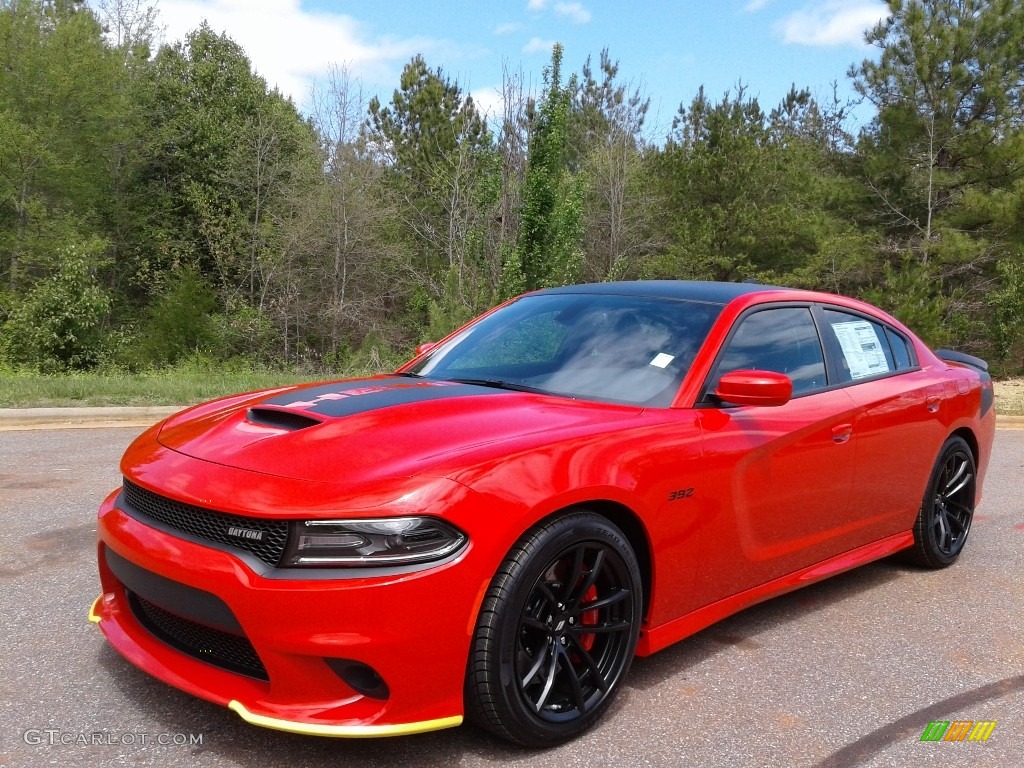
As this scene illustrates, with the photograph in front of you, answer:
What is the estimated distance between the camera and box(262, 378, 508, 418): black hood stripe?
124 inches

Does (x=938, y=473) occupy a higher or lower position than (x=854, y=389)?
lower

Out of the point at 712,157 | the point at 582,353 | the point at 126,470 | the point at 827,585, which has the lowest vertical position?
the point at 827,585

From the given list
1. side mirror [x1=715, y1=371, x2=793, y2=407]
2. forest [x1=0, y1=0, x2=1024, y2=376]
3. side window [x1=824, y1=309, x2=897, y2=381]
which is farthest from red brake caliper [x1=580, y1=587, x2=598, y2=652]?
forest [x1=0, y1=0, x2=1024, y2=376]

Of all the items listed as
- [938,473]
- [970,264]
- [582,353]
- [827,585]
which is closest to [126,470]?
[582,353]

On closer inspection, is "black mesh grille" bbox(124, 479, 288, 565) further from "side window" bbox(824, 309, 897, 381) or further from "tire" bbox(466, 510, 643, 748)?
"side window" bbox(824, 309, 897, 381)

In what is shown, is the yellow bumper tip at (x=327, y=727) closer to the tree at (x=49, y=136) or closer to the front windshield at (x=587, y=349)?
the front windshield at (x=587, y=349)

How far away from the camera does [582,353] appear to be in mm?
3779

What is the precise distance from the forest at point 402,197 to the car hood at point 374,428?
22081mm

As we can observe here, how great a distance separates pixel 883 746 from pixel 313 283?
3350 cm

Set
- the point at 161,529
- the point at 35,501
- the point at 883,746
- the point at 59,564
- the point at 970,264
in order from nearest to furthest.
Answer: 1. the point at 161,529
2. the point at 883,746
3. the point at 59,564
4. the point at 35,501
5. the point at 970,264

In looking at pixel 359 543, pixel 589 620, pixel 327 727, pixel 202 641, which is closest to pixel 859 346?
pixel 589 620

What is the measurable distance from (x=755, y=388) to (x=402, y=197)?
3380cm

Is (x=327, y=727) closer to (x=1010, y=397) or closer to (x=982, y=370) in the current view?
(x=982, y=370)

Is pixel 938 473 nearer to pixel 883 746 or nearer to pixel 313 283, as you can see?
pixel 883 746
